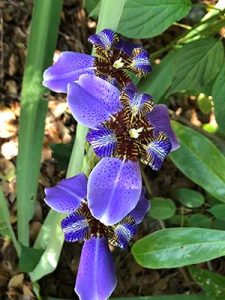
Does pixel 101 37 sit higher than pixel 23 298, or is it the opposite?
pixel 101 37

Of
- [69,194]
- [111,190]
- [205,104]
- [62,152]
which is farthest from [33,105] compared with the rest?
[205,104]

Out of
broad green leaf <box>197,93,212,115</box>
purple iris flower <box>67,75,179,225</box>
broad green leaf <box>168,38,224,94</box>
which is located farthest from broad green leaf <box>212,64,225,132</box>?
broad green leaf <box>197,93,212,115</box>

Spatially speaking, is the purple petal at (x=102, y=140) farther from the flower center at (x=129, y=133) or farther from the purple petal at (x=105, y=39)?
the purple petal at (x=105, y=39)

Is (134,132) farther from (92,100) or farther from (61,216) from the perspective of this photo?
(61,216)

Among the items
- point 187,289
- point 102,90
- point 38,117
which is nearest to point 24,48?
point 38,117

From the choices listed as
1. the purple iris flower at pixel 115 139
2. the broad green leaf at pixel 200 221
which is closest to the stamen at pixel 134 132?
the purple iris flower at pixel 115 139

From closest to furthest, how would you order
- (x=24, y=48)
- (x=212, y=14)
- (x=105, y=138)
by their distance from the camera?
1. (x=105, y=138)
2. (x=212, y=14)
3. (x=24, y=48)

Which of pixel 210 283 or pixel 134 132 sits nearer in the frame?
pixel 134 132

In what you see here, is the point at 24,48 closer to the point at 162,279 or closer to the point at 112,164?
the point at 162,279
